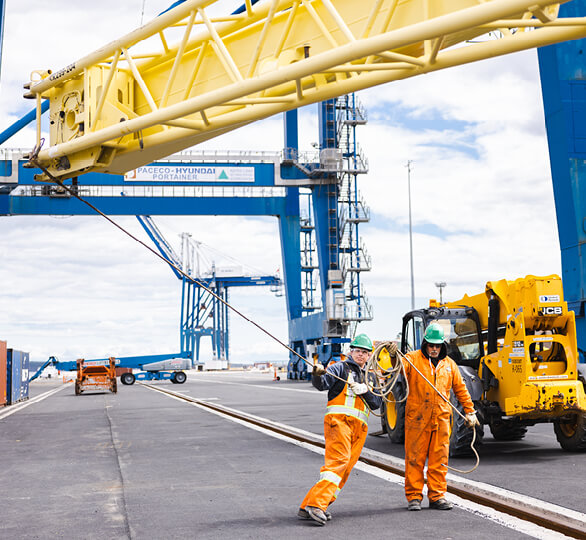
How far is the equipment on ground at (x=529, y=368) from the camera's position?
414 inches

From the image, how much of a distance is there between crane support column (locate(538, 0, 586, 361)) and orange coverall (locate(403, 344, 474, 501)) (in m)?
11.5

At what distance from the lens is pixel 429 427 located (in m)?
7.61

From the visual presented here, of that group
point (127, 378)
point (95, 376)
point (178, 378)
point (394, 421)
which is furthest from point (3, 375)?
point (127, 378)

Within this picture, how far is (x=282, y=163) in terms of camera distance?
42719 millimetres

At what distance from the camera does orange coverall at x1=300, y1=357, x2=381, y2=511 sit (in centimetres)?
702

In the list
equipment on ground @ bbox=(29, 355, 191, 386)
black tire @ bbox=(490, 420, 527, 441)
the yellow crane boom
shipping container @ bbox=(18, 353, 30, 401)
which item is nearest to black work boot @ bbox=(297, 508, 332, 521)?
the yellow crane boom

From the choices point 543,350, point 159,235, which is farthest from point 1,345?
point 159,235

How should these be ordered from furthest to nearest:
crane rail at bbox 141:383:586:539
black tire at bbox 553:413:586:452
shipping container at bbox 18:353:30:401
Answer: shipping container at bbox 18:353:30:401 < black tire at bbox 553:413:586:452 < crane rail at bbox 141:383:586:539

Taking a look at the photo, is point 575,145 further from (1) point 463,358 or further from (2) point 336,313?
(2) point 336,313

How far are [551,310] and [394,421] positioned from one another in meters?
3.67

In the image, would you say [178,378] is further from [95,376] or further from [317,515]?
[317,515]

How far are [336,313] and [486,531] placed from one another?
35.9 metres

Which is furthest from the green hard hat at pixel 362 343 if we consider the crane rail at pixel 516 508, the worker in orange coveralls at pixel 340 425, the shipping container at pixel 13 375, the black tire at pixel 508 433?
the shipping container at pixel 13 375

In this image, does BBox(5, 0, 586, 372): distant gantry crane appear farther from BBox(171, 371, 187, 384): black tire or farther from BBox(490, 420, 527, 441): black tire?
BBox(171, 371, 187, 384): black tire
